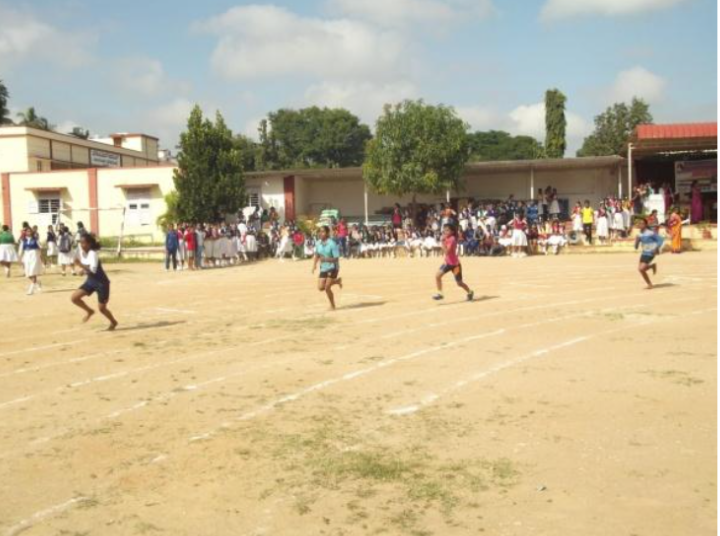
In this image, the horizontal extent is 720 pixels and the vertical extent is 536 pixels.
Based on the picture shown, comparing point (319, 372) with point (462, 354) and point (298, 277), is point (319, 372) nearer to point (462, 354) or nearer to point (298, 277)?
point (462, 354)

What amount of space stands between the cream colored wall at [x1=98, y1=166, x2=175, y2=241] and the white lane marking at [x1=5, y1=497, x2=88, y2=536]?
108 feet

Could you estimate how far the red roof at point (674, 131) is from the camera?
100 ft

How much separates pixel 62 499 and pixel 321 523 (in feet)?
6.37

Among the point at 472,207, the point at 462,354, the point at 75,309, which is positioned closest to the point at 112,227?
the point at 472,207

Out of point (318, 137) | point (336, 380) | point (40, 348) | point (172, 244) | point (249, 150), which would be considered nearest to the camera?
point (336, 380)

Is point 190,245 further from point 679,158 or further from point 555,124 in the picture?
point 555,124

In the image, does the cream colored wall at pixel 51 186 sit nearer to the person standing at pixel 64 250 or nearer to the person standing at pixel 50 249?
the person standing at pixel 50 249

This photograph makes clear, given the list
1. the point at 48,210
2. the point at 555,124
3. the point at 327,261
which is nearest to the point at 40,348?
the point at 327,261

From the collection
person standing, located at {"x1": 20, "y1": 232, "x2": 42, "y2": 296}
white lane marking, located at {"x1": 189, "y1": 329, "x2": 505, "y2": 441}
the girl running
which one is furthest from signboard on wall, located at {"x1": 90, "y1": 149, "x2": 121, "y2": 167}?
white lane marking, located at {"x1": 189, "y1": 329, "x2": 505, "y2": 441}

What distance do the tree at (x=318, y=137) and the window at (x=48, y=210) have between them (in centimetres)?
3479

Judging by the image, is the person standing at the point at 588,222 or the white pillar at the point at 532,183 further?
the white pillar at the point at 532,183

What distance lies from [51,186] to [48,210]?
4.09ft

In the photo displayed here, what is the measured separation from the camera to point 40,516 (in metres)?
5.09

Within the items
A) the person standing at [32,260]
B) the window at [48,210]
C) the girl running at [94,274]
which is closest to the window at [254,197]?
the window at [48,210]
